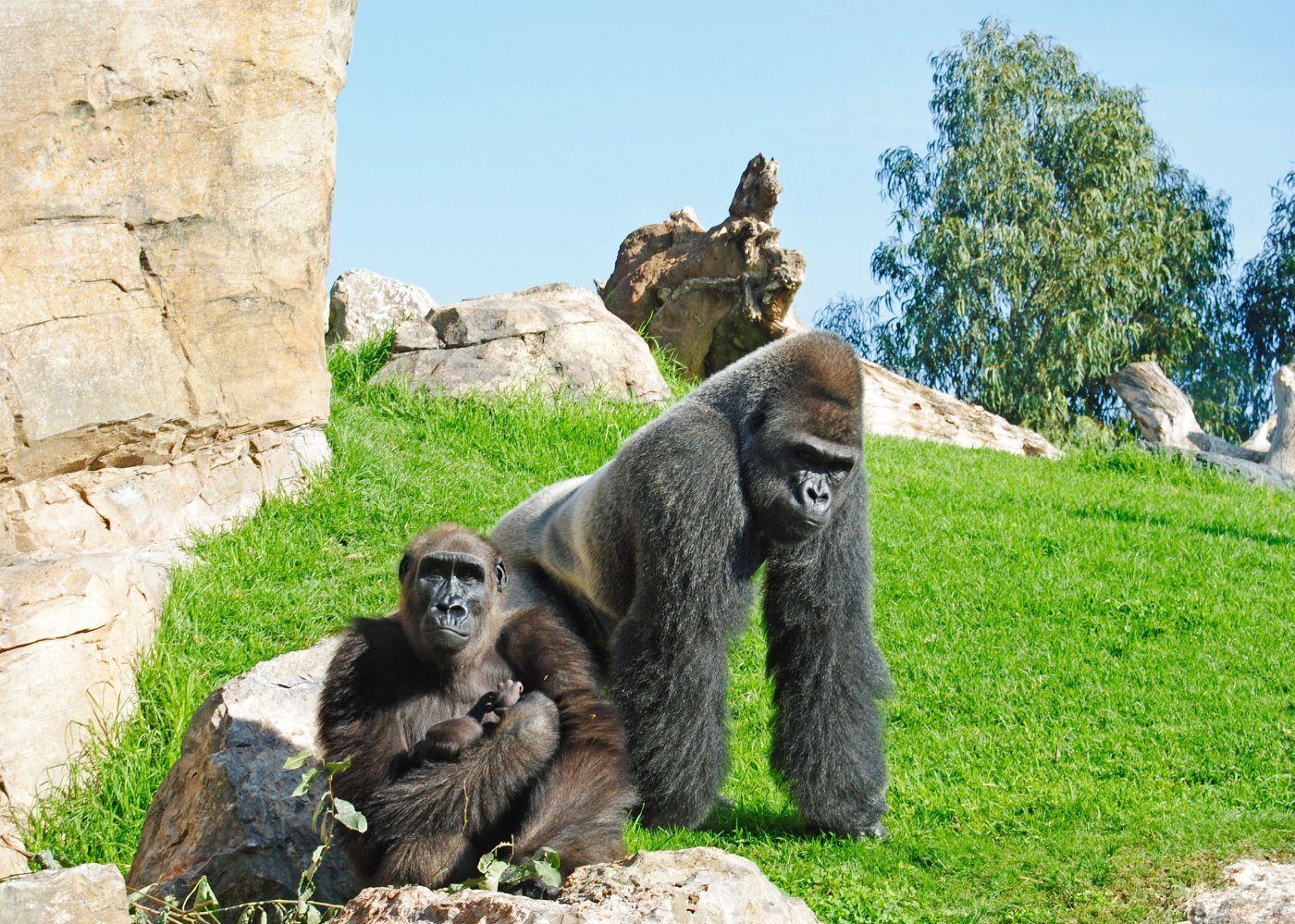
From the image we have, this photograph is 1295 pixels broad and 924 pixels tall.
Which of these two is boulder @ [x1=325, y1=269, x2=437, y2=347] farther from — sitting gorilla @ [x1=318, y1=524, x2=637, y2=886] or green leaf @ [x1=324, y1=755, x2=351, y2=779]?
green leaf @ [x1=324, y1=755, x2=351, y2=779]

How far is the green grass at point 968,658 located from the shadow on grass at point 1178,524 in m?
0.03

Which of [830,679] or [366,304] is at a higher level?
[366,304]

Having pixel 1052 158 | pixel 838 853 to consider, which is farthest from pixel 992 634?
pixel 1052 158

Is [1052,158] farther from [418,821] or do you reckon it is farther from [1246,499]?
[418,821]

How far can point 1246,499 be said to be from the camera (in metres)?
11.0

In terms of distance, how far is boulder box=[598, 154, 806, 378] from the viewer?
11.9 metres

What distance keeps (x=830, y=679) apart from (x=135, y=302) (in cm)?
428

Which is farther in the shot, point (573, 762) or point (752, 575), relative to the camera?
point (752, 575)

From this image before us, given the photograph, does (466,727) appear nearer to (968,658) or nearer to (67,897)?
(67,897)

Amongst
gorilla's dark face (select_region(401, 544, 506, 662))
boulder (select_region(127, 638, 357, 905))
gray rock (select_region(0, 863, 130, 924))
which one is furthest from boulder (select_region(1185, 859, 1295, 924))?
gray rock (select_region(0, 863, 130, 924))

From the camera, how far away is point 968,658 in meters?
6.95

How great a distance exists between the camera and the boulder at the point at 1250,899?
3.89m

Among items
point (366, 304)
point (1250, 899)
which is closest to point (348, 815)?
point (1250, 899)

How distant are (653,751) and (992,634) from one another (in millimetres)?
3229
